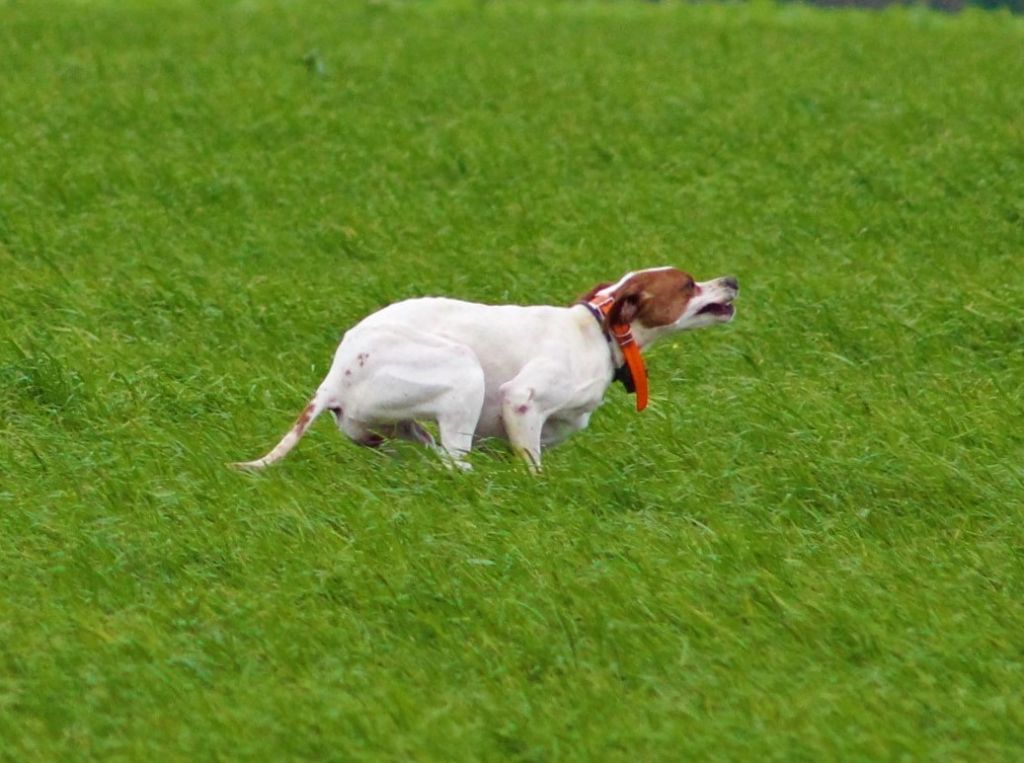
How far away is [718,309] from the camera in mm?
7430

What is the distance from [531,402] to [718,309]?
37.9 inches

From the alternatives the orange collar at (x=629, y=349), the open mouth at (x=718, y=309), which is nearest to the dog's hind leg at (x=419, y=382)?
the orange collar at (x=629, y=349)

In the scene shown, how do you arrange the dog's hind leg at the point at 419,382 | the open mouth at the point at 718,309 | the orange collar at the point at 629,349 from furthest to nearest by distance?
the open mouth at the point at 718,309
the orange collar at the point at 629,349
the dog's hind leg at the point at 419,382

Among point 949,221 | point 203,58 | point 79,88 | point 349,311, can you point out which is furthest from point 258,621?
point 203,58

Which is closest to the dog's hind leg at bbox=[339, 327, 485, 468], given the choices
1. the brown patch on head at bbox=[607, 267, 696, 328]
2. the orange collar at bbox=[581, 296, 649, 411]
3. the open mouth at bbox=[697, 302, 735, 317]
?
the orange collar at bbox=[581, 296, 649, 411]

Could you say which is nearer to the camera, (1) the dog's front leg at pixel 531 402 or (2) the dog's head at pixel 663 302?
(1) the dog's front leg at pixel 531 402

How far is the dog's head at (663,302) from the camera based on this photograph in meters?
7.16

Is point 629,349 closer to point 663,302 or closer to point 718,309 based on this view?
point 663,302

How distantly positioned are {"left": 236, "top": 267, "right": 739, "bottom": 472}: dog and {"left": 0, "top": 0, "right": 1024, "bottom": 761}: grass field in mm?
152

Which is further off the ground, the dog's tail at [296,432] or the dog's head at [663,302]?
the dog's head at [663,302]

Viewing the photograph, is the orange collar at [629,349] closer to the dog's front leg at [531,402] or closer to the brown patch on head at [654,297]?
the brown patch on head at [654,297]

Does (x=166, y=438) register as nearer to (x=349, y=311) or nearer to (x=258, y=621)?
(x=258, y=621)

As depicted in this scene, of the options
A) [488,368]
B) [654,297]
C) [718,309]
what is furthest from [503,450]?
[718,309]

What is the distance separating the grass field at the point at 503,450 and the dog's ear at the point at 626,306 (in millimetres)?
499
